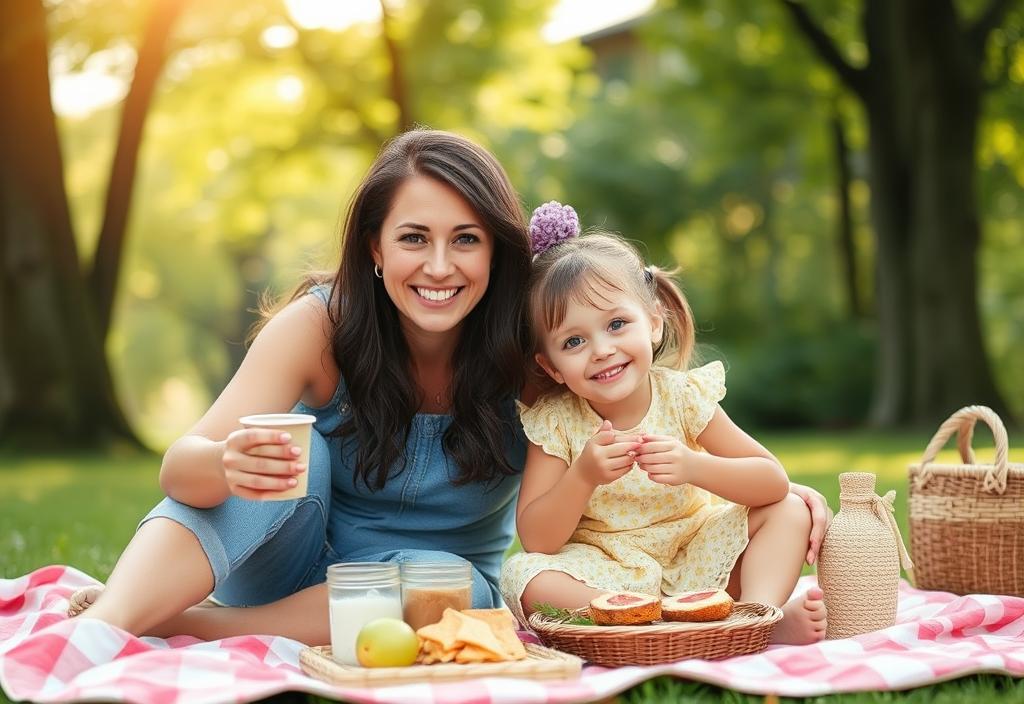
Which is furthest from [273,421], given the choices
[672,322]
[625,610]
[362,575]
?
[672,322]

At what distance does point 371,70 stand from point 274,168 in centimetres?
257

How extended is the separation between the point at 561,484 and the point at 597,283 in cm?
61

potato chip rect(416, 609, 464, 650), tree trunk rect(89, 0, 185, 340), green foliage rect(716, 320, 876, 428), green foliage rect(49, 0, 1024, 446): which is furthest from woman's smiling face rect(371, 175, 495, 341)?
green foliage rect(716, 320, 876, 428)

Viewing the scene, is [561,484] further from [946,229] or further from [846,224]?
[846,224]

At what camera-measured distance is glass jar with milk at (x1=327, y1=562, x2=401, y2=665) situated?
9.71 feet

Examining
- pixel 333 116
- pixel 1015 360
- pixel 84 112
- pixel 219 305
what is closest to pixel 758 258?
pixel 1015 360

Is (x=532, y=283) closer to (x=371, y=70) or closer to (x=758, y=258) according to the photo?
(x=371, y=70)

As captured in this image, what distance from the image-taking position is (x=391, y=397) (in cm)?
370

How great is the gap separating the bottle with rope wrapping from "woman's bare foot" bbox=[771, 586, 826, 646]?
7.8 inches

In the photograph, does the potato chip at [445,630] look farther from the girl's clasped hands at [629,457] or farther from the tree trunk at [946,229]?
the tree trunk at [946,229]

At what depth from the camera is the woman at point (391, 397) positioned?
3.45m

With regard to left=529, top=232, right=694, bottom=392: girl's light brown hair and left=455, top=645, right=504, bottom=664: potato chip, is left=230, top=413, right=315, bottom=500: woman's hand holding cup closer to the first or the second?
left=455, top=645, right=504, bottom=664: potato chip

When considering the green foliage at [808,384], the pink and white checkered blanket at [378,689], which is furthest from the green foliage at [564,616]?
the green foliage at [808,384]

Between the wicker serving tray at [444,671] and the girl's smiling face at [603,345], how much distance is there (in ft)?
3.03
